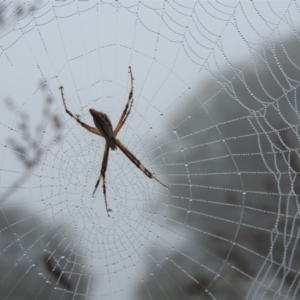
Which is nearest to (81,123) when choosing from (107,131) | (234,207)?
(107,131)

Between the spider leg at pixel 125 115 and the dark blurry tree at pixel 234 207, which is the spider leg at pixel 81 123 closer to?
→ the spider leg at pixel 125 115

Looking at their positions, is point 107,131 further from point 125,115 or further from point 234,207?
point 234,207

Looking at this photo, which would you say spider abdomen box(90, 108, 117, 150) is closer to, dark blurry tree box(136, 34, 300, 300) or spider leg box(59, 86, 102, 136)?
spider leg box(59, 86, 102, 136)

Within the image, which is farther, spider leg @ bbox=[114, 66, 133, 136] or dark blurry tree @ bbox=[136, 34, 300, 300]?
dark blurry tree @ bbox=[136, 34, 300, 300]

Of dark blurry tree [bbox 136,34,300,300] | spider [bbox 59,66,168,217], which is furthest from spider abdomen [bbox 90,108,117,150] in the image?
dark blurry tree [bbox 136,34,300,300]

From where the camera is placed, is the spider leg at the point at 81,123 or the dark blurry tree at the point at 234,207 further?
the dark blurry tree at the point at 234,207

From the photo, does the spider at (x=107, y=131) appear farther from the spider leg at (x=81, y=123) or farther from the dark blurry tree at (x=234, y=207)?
the dark blurry tree at (x=234, y=207)

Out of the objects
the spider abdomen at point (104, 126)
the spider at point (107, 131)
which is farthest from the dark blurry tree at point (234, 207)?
the spider abdomen at point (104, 126)

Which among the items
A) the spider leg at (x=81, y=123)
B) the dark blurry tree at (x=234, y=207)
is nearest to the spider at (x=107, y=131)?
the spider leg at (x=81, y=123)

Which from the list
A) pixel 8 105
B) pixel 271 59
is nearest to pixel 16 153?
pixel 8 105
